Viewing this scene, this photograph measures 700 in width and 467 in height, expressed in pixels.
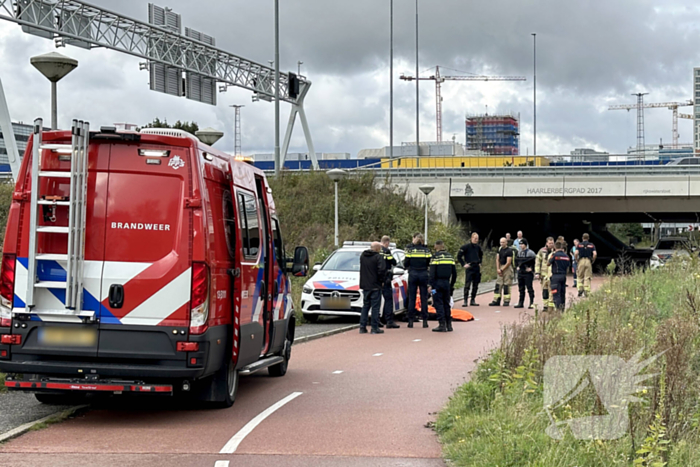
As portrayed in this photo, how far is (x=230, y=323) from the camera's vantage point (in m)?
8.78

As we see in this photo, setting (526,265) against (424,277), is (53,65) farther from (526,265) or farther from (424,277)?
(526,265)

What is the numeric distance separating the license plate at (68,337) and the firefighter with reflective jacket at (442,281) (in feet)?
32.4

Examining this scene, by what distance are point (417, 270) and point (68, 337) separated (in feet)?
34.8

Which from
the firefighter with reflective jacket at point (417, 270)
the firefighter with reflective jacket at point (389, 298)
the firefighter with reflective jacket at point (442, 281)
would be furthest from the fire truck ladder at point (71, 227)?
the firefighter with reflective jacket at point (389, 298)

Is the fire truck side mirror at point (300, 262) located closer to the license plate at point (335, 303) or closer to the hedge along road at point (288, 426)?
the hedge along road at point (288, 426)

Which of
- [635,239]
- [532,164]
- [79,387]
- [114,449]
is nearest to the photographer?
[114,449]

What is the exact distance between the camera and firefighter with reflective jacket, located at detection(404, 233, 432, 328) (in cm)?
1775

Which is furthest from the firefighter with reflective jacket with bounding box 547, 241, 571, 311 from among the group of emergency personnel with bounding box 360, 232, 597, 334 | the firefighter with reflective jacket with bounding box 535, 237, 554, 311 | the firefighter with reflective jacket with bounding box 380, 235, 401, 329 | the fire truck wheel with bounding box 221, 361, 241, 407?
the fire truck wheel with bounding box 221, 361, 241, 407

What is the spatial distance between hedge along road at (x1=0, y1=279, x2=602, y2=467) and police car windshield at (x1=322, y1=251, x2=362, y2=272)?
270 inches

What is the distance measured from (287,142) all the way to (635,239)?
257ft

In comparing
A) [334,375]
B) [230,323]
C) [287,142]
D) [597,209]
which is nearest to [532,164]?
[597,209]

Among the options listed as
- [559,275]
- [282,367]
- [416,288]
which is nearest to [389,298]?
[416,288]

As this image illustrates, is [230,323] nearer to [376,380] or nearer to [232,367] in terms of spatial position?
[232,367]

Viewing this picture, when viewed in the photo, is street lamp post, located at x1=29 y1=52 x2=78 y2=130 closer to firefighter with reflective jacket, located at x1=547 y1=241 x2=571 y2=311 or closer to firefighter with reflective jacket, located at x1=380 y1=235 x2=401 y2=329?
firefighter with reflective jacket, located at x1=380 y1=235 x2=401 y2=329
